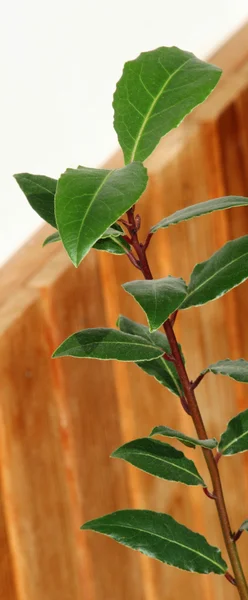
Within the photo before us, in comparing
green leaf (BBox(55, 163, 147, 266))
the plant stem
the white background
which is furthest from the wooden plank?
green leaf (BBox(55, 163, 147, 266))

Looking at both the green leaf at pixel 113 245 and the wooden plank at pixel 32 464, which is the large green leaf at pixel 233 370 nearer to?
the green leaf at pixel 113 245

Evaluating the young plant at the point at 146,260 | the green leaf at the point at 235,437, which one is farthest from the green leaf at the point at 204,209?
the green leaf at the point at 235,437

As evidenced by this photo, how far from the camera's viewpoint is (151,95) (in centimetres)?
81

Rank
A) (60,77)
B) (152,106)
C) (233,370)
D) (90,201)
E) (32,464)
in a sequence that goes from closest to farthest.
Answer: (90,201), (152,106), (233,370), (32,464), (60,77)

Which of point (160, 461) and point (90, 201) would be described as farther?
point (160, 461)

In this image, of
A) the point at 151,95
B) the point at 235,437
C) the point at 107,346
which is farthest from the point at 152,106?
the point at 235,437

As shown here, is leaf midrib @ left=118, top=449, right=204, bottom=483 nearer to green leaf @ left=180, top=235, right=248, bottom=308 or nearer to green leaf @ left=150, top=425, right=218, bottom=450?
green leaf @ left=150, top=425, right=218, bottom=450

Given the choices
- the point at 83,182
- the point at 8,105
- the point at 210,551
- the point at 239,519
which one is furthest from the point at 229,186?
the point at 83,182

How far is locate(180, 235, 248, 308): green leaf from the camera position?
86cm

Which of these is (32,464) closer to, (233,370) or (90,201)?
(233,370)

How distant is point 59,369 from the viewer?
1.21 m

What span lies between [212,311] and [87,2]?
50cm

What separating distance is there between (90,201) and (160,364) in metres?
0.33

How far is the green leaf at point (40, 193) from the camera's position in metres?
0.85
